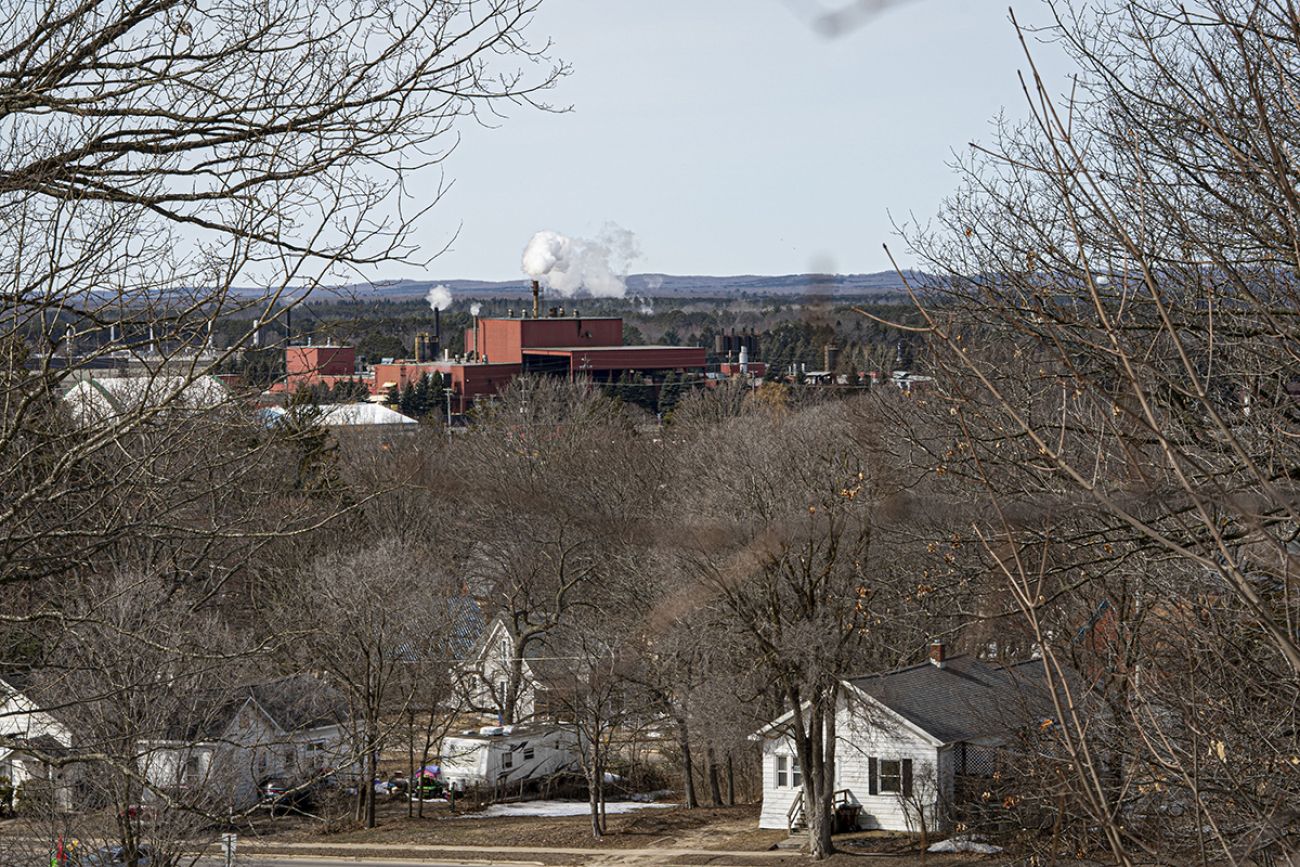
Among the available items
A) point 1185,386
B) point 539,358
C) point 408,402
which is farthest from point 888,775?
point 539,358

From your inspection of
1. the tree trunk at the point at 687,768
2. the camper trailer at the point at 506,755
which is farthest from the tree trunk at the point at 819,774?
the camper trailer at the point at 506,755

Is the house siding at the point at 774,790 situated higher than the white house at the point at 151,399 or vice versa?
the white house at the point at 151,399

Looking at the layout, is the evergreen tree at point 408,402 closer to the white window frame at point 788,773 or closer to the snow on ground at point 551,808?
the snow on ground at point 551,808

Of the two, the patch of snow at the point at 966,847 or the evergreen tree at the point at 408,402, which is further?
the evergreen tree at the point at 408,402

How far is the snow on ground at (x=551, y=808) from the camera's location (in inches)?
1315


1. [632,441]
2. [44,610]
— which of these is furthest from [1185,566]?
[632,441]

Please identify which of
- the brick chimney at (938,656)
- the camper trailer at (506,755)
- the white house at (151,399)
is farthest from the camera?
the camper trailer at (506,755)

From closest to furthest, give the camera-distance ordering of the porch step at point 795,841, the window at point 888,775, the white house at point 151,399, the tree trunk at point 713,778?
the white house at point 151,399, the porch step at point 795,841, the window at point 888,775, the tree trunk at point 713,778

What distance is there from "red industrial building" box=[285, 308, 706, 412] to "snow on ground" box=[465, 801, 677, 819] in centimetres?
4161

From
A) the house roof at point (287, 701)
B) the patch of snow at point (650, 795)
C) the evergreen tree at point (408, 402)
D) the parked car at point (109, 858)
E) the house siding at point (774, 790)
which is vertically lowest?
the patch of snow at point (650, 795)

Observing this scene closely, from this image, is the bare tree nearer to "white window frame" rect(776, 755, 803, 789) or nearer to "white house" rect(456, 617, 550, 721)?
"white window frame" rect(776, 755, 803, 789)

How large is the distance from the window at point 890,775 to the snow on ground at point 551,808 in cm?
623

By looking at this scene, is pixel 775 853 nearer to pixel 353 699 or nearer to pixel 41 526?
pixel 353 699

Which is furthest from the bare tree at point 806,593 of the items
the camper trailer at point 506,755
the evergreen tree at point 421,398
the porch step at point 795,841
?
the evergreen tree at point 421,398
